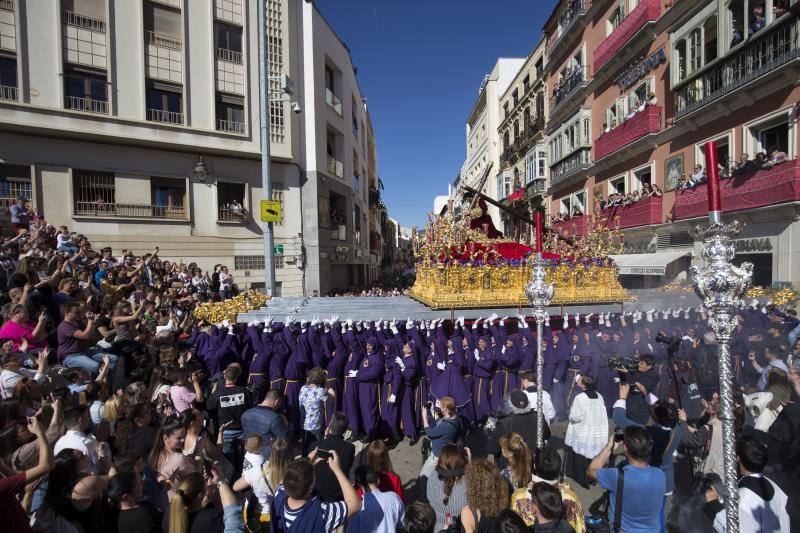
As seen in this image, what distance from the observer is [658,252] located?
15.3 meters

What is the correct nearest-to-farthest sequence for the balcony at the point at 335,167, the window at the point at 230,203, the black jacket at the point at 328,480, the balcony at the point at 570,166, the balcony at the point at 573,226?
the black jacket at the point at 328,480 < the window at the point at 230,203 < the balcony at the point at 573,226 < the balcony at the point at 570,166 < the balcony at the point at 335,167

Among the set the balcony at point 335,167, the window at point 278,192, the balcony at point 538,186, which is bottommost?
the window at point 278,192

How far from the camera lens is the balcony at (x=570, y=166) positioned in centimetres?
1978

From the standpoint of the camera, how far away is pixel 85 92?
1434 centimetres

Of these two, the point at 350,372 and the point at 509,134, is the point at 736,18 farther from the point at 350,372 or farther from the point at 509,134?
the point at 509,134

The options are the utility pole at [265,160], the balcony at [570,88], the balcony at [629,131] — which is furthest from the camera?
the balcony at [570,88]

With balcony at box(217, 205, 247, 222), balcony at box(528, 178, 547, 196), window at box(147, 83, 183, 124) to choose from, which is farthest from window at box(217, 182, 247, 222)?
balcony at box(528, 178, 547, 196)

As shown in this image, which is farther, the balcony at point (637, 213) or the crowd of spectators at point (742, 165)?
the balcony at point (637, 213)

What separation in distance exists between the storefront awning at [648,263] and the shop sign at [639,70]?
309 inches

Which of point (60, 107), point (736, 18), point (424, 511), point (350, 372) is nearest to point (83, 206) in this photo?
point (60, 107)

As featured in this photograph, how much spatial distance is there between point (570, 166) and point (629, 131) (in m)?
4.55

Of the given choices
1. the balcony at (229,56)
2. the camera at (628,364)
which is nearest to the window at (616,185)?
the camera at (628,364)

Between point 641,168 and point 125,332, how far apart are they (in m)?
19.1

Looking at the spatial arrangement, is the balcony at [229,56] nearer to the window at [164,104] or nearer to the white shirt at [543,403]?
the window at [164,104]
